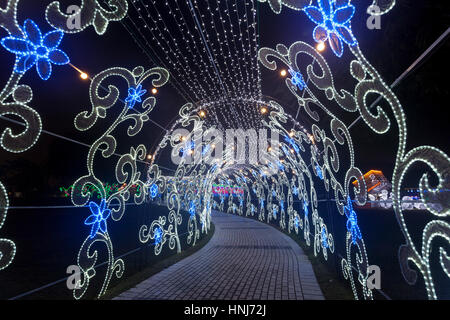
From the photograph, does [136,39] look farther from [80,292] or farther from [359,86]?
[80,292]

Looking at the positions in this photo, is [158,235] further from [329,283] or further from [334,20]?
[334,20]

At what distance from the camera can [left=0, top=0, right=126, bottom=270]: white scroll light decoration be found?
2367 millimetres

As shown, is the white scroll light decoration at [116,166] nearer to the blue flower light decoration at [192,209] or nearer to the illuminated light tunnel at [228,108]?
the illuminated light tunnel at [228,108]

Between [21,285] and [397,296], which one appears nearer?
[397,296]

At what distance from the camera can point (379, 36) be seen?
2.96 meters

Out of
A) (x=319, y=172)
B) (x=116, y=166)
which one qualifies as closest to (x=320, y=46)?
(x=319, y=172)

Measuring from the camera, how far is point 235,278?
498 centimetres

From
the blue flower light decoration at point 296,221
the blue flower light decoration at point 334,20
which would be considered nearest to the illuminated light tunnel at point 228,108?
the blue flower light decoration at point 334,20

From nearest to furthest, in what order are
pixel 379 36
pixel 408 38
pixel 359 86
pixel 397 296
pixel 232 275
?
pixel 359 86 → pixel 408 38 → pixel 379 36 → pixel 397 296 → pixel 232 275

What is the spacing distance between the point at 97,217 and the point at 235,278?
9.32ft

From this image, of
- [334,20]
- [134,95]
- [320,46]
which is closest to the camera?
[334,20]

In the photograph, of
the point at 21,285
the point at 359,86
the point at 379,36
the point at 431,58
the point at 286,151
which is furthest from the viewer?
the point at 286,151

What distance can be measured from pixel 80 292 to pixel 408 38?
196 inches
